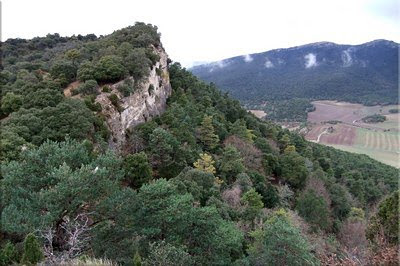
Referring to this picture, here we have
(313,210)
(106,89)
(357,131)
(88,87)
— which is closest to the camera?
(88,87)

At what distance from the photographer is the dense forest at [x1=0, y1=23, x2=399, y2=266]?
16.2m

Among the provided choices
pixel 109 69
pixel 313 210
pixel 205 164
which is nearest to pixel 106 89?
pixel 109 69

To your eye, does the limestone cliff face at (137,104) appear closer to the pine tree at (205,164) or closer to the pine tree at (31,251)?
the pine tree at (205,164)

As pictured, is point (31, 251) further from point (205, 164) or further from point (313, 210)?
point (313, 210)

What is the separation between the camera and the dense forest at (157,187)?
639 inches

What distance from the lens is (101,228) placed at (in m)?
17.3

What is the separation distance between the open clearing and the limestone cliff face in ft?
177

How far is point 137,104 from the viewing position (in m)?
36.2

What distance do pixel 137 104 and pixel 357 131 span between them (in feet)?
279

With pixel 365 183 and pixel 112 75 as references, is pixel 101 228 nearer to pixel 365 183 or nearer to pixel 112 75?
pixel 112 75

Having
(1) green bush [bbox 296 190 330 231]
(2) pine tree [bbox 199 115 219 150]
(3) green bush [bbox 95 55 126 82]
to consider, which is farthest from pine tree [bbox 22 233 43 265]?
(2) pine tree [bbox 199 115 219 150]

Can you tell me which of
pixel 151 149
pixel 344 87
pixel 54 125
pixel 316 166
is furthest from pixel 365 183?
pixel 344 87

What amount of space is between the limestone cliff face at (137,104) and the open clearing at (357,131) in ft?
177

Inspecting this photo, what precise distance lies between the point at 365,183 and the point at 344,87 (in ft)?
481
